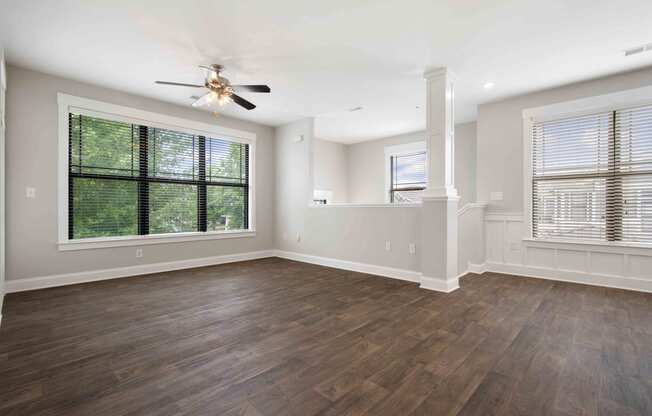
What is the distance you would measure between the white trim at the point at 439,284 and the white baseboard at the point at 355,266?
0.28 metres

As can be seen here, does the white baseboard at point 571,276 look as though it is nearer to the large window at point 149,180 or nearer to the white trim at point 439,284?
the white trim at point 439,284

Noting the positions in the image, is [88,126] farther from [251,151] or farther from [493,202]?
[493,202]

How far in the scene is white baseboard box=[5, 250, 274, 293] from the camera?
360cm

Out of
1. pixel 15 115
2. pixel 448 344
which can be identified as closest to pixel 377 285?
pixel 448 344

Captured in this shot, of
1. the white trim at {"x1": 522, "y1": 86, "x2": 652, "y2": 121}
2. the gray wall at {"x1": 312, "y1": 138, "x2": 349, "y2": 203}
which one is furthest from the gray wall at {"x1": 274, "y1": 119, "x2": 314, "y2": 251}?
the white trim at {"x1": 522, "y1": 86, "x2": 652, "y2": 121}

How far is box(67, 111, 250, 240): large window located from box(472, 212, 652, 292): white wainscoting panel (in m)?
4.46

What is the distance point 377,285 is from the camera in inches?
153

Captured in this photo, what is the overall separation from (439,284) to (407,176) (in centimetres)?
400

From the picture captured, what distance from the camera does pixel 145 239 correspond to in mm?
4551

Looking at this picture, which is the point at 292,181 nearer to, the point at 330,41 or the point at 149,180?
the point at 149,180

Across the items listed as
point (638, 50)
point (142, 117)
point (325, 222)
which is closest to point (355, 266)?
point (325, 222)

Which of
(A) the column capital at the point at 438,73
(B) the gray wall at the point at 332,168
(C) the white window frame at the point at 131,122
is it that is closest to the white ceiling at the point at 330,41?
(A) the column capital at the point at 438,73

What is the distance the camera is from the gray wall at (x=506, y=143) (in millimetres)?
4266

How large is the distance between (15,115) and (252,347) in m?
4.05
